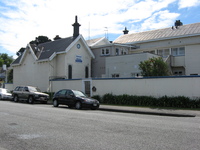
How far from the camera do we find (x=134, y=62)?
26.5 meters

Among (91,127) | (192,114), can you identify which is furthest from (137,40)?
(91,127)

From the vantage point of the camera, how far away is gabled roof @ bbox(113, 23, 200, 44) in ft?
98.3

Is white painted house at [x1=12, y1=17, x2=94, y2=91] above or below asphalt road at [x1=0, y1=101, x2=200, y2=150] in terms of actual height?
above

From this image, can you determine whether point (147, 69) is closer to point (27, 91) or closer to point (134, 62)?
point (134, 62)

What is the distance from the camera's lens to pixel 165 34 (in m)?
32.4

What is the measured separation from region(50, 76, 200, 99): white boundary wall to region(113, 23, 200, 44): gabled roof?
12210 mm

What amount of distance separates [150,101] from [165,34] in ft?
53.5

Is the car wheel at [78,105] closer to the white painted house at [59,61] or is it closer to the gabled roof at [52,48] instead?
the white painted house at [59,61]

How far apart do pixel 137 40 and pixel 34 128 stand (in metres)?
27.7

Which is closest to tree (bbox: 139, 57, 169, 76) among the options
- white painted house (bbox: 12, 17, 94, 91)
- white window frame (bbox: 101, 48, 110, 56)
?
white window frame (bbox: 101, 48, 110, 56)

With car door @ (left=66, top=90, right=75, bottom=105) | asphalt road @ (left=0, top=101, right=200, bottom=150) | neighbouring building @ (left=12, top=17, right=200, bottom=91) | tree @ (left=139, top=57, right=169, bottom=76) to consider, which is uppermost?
neighbouring building @ (left=12, top=17, right=200, bottom=91)

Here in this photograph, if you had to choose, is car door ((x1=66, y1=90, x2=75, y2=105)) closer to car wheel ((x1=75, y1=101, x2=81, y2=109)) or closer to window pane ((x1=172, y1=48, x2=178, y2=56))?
car wheel ((x1=75, y1=101, x2=81, y2=109))

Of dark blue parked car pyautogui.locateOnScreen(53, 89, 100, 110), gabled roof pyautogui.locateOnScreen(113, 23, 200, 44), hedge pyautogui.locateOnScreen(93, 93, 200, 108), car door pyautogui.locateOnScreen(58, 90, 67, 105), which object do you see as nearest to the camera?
dark blue parked car pyautogui.locateOnScreen(53, 89, 100, 110)

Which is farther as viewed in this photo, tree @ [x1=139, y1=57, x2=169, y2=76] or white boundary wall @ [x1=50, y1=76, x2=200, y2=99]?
tree @ [x1=139, y1=57, x2=169, y2=76]
